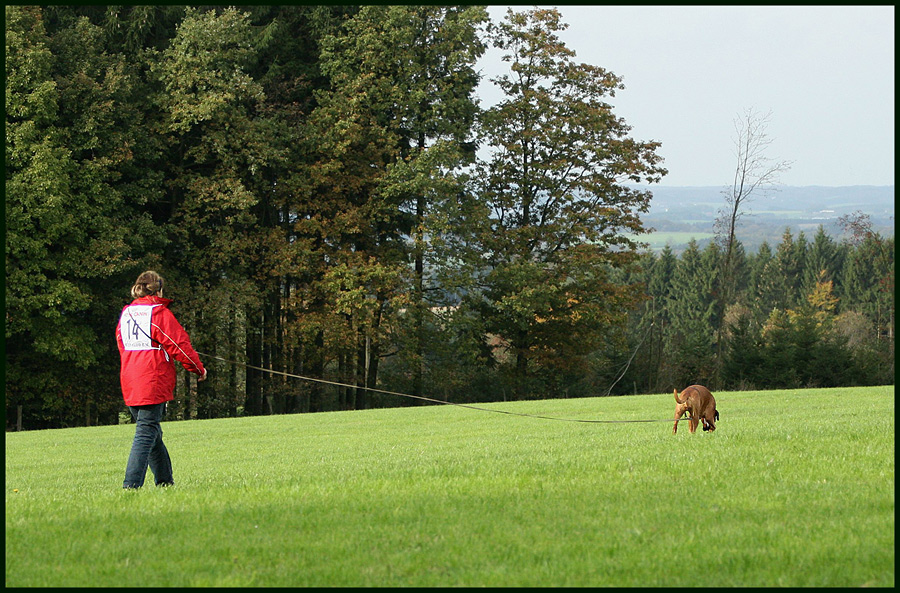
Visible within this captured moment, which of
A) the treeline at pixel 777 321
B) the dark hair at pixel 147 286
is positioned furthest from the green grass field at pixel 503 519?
the treeline at pixel 777 321

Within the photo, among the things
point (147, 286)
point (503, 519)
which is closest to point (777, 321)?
point (147, 286)

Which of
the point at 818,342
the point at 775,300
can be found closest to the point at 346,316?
the point at 818,342

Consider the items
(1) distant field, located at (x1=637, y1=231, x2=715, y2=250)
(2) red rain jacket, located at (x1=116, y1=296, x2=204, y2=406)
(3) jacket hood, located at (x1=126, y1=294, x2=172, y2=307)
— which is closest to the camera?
(2) red rain jacket, located at (x1=116, y1=296, x2=204, y2=406)

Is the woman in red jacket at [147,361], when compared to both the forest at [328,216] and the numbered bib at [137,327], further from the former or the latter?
the forest at [328,216]

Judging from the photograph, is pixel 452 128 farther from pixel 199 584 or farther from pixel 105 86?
pixel 199 584

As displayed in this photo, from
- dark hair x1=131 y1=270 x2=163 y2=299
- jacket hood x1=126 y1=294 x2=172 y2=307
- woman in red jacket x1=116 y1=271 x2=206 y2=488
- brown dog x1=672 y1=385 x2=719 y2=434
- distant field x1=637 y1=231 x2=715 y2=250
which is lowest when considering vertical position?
brown dog x1=672 y1=385 x2=719 y2=434

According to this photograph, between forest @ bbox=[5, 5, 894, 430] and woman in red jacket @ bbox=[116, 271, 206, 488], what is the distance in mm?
22925

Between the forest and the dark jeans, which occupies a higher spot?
the forest

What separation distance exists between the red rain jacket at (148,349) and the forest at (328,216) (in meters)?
22.9

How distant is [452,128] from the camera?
38.9 meters

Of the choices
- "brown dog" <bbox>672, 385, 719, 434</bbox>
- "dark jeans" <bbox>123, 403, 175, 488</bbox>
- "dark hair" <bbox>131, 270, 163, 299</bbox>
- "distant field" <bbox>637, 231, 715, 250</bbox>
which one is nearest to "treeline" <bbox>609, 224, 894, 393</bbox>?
"distant field" <bbox>637, 231, 715, 250</bbox>

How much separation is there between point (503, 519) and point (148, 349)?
173 inches

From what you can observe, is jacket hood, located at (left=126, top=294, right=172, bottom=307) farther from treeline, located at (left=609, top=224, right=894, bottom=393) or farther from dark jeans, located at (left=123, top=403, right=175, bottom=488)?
treeline, located at (left=609, top=224, right=894, bottom=393)

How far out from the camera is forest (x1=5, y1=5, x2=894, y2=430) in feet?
104
